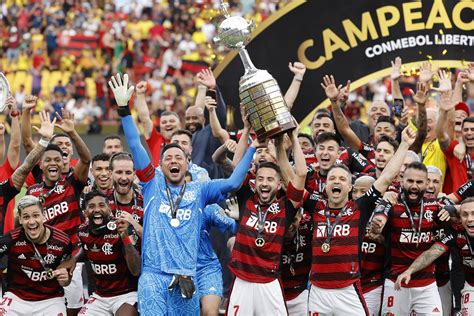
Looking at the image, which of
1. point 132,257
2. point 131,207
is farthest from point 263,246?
point 131,207

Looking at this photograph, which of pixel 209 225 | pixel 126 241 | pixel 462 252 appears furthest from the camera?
pixel 462 252

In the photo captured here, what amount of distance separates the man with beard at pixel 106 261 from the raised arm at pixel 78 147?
63 centimetres

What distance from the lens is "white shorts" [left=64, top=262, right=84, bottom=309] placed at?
39.5 ft

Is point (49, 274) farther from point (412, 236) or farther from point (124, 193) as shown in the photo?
point (412, 236)

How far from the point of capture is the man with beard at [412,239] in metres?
10.9

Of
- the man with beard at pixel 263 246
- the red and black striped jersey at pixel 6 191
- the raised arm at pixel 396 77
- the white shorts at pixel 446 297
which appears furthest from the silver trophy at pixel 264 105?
the raised arm at pixel 396 77

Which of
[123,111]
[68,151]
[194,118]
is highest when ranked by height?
[194,118]

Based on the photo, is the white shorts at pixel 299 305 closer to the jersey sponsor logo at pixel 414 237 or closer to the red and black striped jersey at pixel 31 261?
the jersey sponsor logo at pixel 414 237

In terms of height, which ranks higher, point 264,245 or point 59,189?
point 59,189

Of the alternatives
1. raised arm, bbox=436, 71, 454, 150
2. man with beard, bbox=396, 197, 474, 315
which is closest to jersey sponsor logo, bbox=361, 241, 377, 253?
man with beard, bbox=396, 197, 474, 315

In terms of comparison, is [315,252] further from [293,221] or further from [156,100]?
[156,100]

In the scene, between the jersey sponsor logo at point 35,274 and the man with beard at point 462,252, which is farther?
the jersey sponsor logo at point 35,274

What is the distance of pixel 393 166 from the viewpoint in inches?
412

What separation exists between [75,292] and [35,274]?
101 cm
